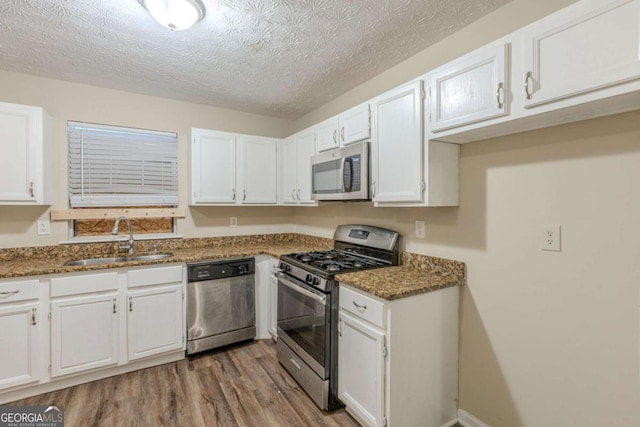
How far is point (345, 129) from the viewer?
2385mm

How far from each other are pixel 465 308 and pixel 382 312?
64 centimetres

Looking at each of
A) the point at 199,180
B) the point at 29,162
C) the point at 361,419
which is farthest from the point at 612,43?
the point at 29,162

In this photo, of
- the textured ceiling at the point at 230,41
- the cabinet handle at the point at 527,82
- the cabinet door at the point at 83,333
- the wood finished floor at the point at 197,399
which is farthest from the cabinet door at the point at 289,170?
the cabinet handle at the point at 527,82

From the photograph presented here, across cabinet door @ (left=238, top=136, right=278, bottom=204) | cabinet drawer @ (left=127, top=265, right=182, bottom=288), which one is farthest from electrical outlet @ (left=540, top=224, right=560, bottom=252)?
cabinet drawer @ (left=127, top=265, right=182, bottom=288)

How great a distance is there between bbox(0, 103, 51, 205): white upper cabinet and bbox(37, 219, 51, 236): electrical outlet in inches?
12.0

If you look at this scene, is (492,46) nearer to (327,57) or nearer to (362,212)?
(327,57)

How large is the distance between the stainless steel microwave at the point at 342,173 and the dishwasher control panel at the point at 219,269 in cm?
94

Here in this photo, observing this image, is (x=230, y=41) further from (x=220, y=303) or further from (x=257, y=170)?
(x=220, y=303)

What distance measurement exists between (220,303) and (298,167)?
4.99 ft

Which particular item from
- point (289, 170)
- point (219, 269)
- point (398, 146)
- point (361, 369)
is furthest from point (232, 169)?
point (361, 369)

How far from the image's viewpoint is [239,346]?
2.88 metres

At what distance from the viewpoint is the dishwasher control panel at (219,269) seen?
263 centimetres

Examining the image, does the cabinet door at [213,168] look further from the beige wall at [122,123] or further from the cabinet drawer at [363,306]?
the cabinet drawer at [363,306]

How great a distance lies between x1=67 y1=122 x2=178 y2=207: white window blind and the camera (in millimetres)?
2754
